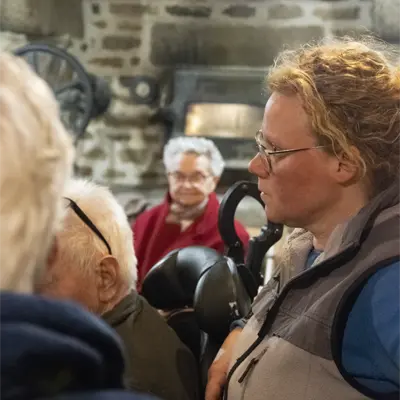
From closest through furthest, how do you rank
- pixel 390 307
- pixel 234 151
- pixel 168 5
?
1. pixel 390 307
2. pixel 234 151
3. pixel 168 5

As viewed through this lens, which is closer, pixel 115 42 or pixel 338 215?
pixel 338 215

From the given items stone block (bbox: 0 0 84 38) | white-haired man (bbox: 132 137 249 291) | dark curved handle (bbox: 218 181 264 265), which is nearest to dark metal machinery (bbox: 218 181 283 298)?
dark curved handle (bbox: 218 181 264 265)

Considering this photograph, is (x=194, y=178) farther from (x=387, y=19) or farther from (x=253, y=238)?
(x=387, y=19)

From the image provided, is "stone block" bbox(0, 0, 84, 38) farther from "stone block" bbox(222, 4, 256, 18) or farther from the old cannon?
"stone block" bbox(222, 4, 256, 18)

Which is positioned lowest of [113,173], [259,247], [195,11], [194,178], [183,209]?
Answer: [113,173]

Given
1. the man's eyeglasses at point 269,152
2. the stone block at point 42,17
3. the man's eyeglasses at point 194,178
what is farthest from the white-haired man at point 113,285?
the stone block at point 42,17

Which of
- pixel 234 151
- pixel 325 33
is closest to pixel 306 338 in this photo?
pixel 234 151

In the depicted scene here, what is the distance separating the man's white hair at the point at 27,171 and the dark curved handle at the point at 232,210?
120 cm

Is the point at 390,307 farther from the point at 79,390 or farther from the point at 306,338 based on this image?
the point at 79,390

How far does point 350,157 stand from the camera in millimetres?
1167

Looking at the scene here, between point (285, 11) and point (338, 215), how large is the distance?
330 cm

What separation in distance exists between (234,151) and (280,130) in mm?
2845

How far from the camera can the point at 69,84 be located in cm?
400

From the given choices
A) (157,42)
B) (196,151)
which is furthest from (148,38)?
(196,151)
